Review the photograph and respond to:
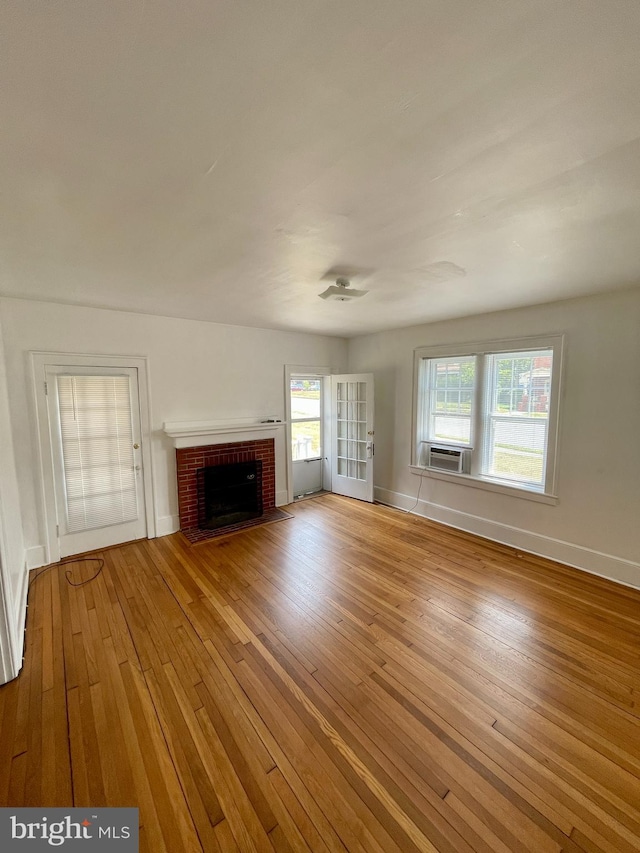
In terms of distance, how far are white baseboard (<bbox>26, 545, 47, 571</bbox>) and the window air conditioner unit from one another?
14.3 feet

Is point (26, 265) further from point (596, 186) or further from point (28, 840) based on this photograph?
point (596, 186)

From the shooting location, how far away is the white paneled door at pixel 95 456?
331 cm

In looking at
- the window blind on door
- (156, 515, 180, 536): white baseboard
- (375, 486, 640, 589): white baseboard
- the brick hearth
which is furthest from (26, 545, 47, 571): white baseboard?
(375, 486, 640, 589): white baseboard

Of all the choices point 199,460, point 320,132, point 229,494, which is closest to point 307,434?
point 229,494

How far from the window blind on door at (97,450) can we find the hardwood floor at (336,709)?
70cm

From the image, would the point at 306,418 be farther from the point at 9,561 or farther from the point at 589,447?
the point at 9,561

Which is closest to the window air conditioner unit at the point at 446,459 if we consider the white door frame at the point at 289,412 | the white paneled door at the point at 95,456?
the white door frame at the point at 289,412

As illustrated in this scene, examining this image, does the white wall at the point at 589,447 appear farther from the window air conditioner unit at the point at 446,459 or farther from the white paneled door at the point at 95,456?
the white paneled door at the point at 95,456

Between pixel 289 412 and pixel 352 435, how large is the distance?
1059mm

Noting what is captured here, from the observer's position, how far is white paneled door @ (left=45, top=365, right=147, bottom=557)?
3314 mm

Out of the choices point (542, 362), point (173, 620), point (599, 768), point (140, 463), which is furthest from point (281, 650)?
point (542, 362)

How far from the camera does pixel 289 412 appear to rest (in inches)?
196

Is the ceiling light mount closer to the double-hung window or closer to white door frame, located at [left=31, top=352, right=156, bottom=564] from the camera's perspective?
the double-hung window

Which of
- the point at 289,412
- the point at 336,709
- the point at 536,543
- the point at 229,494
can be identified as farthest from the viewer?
the point at 289,412
